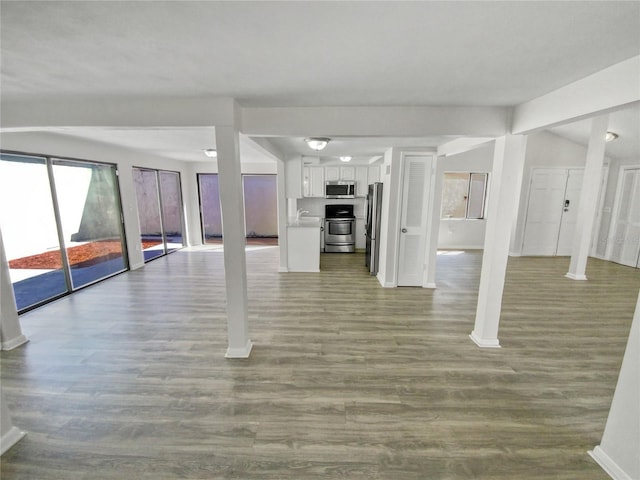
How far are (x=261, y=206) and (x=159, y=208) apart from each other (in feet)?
10.9

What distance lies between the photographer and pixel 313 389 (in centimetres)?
221

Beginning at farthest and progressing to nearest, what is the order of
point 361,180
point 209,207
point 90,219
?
point 209,207 → point 361,180 → point 90,219

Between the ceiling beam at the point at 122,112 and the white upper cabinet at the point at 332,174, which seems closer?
the ceiling beam at the point at 122,112

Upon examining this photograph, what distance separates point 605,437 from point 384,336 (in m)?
1.74

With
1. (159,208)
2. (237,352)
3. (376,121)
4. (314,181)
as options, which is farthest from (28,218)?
(314,181)

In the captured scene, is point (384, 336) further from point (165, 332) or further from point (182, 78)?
point (182, 78)

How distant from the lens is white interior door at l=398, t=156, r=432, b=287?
4.26 meters

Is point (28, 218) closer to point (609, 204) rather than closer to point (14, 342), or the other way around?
point (14, 342)

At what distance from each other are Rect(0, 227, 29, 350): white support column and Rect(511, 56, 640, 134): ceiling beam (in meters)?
5.14

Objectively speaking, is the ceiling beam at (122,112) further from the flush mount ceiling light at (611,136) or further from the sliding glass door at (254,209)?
the flush mount ceiling light at (611,136)

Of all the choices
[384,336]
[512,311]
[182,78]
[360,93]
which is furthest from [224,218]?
[512,311]

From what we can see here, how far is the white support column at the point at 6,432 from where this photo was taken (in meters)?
1.69

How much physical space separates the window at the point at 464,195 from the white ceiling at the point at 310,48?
17.9 ft

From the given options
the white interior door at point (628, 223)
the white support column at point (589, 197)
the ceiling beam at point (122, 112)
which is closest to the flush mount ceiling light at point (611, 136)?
the white support column at point (589, 197)
